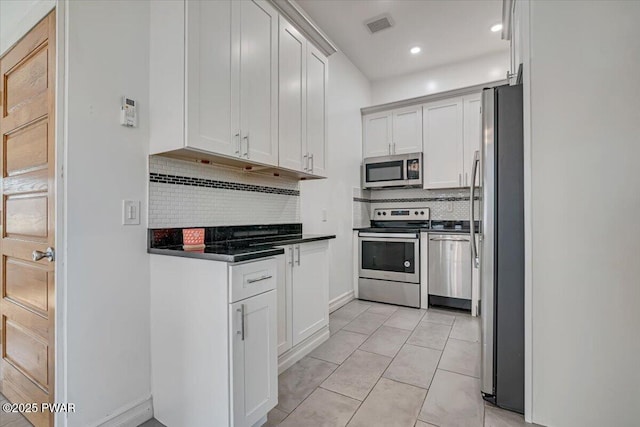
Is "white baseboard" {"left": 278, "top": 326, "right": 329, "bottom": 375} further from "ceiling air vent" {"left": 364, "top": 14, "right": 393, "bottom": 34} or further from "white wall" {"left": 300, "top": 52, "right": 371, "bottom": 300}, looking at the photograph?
"ceiling air vent" {"left": 364, "top": 14, "right": 393, "bottom": 34}

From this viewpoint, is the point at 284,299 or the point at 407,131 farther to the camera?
the point at 407,131

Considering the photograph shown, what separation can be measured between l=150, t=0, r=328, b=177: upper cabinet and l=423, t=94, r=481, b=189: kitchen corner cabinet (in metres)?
1.99

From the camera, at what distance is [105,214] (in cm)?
149

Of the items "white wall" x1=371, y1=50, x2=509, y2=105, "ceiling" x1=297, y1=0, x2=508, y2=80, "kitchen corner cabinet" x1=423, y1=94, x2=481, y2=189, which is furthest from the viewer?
"white wall" x1=371, y1=50, x2=509, y2=105

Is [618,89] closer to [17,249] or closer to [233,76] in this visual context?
[233,76]

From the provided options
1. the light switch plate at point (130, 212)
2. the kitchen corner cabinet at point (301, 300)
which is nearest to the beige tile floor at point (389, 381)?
the kitchen corner cabinet at point (301, 300)

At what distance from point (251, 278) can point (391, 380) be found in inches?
48.8

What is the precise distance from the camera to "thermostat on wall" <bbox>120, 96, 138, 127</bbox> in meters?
1.56

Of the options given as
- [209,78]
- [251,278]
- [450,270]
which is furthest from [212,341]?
[450,270]

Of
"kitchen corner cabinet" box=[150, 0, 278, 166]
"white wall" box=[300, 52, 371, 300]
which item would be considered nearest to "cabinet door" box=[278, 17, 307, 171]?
"kitchen corner cabinet" box=[150, 0, 278, 166]

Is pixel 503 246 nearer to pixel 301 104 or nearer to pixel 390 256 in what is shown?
pixel 301 104

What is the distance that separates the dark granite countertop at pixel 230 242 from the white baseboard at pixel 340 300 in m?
1.03

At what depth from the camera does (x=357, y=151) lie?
13.4 ft

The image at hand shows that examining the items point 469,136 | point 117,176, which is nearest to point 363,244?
point 469,136
